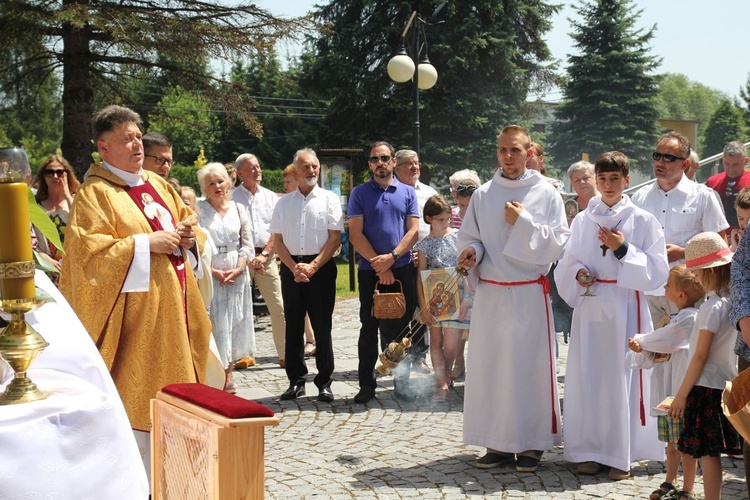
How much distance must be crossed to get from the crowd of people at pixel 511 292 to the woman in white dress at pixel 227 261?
0.58 meters

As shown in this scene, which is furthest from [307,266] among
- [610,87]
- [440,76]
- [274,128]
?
[274,128]

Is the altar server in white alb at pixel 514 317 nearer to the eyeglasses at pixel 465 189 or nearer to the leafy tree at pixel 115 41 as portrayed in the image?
the eyeglasses at pixel 465 189

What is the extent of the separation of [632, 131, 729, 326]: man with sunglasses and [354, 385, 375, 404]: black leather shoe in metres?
2.50

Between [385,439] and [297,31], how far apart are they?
1310cm

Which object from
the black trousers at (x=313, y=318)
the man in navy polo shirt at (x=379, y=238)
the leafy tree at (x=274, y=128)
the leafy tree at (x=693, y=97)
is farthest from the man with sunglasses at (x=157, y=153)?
the leafy tree at (x=693, y=97)

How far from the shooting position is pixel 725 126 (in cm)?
7031

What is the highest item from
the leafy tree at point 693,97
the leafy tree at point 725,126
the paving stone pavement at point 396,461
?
the leafy tree at point 693,97

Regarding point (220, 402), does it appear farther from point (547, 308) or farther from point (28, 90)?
point (28, 90)

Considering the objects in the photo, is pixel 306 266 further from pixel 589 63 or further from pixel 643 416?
pixel 589 63

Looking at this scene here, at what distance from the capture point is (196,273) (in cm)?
561

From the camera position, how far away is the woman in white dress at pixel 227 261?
8.30m

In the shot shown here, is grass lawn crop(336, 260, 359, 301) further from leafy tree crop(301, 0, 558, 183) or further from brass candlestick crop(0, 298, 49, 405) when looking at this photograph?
brass candlestick crop(0, 298, 49, 405)

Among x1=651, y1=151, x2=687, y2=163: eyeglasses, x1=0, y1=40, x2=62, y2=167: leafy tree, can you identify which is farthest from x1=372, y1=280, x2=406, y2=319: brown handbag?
x1=0, y1=40, x2=62, y2=167: leafy tree

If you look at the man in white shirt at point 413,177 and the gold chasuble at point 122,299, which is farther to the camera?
the man in white shirt at point 413,177
